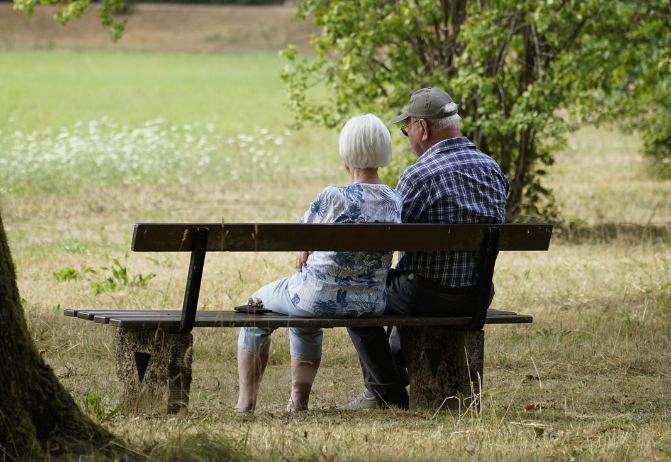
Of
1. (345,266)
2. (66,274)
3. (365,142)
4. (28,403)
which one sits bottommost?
(66,274)

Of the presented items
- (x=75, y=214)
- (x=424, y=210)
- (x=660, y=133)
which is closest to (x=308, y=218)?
(x=424, y=210)

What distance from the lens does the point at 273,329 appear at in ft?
16.4

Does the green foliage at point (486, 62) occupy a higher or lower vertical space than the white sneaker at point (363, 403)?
higher

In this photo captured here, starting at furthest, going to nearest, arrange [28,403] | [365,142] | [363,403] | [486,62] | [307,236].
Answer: [486,62] < [363,403] < [365,142] < [307,236] < [28,403]

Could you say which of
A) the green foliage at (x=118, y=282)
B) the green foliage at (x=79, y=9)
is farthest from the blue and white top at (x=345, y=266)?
the green foliage at (x=79, y=9)

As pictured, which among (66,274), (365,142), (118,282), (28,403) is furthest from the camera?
(66,274)

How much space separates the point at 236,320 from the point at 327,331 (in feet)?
8.58

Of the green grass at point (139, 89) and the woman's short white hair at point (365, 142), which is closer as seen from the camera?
the woman's short white hair at point (365, 142)

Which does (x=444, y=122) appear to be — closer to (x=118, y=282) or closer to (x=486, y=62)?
(x=118, y=282)

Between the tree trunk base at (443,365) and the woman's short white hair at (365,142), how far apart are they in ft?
3.25

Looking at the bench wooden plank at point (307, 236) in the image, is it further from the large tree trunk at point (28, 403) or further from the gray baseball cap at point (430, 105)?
the large tree trunk at point (28, 403)

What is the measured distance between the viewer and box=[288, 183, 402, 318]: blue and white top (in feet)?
16.3

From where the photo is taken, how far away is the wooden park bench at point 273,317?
463 centimetres

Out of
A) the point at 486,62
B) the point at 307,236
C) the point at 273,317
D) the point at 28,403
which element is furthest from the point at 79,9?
the point at 28,403
